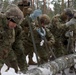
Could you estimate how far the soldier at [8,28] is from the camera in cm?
445

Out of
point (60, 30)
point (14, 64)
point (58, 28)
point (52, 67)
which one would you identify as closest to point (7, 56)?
point (14, 64)

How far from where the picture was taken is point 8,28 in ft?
15.2

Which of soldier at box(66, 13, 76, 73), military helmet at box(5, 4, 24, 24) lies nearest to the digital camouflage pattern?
soldier at box(66, 13, 76, 73)

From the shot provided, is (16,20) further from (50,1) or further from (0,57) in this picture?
(50,1)

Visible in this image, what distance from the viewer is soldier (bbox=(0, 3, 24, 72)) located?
4.45 metres

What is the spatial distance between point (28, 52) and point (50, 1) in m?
50.1

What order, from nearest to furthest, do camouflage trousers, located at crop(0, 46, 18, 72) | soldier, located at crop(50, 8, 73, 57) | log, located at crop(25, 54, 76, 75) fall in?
log, located at crop(25, 54, 76, 75) < camouflage trousers, located at crop(0, 46, 18, 72) < soldier, located at crop(50, 8, 73, 57)

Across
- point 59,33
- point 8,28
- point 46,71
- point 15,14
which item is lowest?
point 59,33

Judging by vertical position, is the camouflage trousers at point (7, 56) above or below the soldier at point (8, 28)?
below

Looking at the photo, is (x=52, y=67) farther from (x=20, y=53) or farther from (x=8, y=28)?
(x=8, y=28)

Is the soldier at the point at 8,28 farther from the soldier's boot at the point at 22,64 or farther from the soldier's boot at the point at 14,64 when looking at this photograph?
the soldier's boot at the point at 22,64

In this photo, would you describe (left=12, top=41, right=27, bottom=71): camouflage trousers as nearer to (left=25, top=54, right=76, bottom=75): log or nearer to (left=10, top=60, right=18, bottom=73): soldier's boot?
(left=10, top=60, right=18, bottom=73): soldier's boot

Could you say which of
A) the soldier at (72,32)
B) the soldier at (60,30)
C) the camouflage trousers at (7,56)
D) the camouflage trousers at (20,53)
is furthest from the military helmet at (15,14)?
the soldier at (72,32)

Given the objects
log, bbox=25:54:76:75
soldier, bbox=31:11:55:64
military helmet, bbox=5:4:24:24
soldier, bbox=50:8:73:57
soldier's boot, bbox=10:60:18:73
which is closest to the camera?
log, bbox=25:54:76:75
